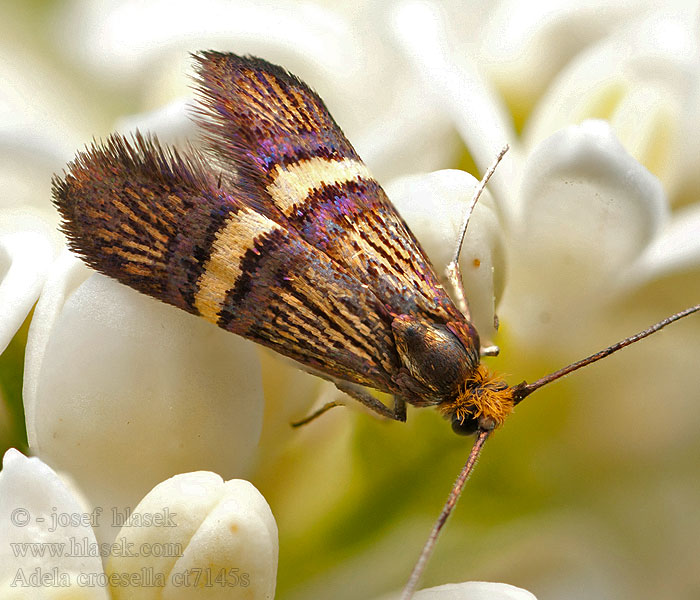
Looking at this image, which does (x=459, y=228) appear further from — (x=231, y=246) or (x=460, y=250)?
(x=231, y=246)

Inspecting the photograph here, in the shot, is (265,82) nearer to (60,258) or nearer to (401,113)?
(401,113)

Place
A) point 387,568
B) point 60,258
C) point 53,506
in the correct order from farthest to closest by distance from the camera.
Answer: point 387,568 → point 60,258 → point 53,506

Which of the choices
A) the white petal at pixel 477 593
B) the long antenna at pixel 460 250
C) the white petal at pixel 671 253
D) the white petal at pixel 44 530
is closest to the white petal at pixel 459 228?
the long antenna at pixel 460 250

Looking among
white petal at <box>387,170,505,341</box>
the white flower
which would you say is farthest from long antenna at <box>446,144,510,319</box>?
the white flower

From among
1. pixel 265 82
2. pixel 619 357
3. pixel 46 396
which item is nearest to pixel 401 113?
pixel 265 82

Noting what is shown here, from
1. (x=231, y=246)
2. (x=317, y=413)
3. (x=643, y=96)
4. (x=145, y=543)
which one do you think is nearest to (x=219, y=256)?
(x=231, y=246)

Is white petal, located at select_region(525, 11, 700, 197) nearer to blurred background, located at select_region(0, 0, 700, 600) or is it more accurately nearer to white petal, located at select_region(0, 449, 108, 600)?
blurred background, located at select_region(0, 0, 700, 600)

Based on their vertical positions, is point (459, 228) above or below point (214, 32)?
below
